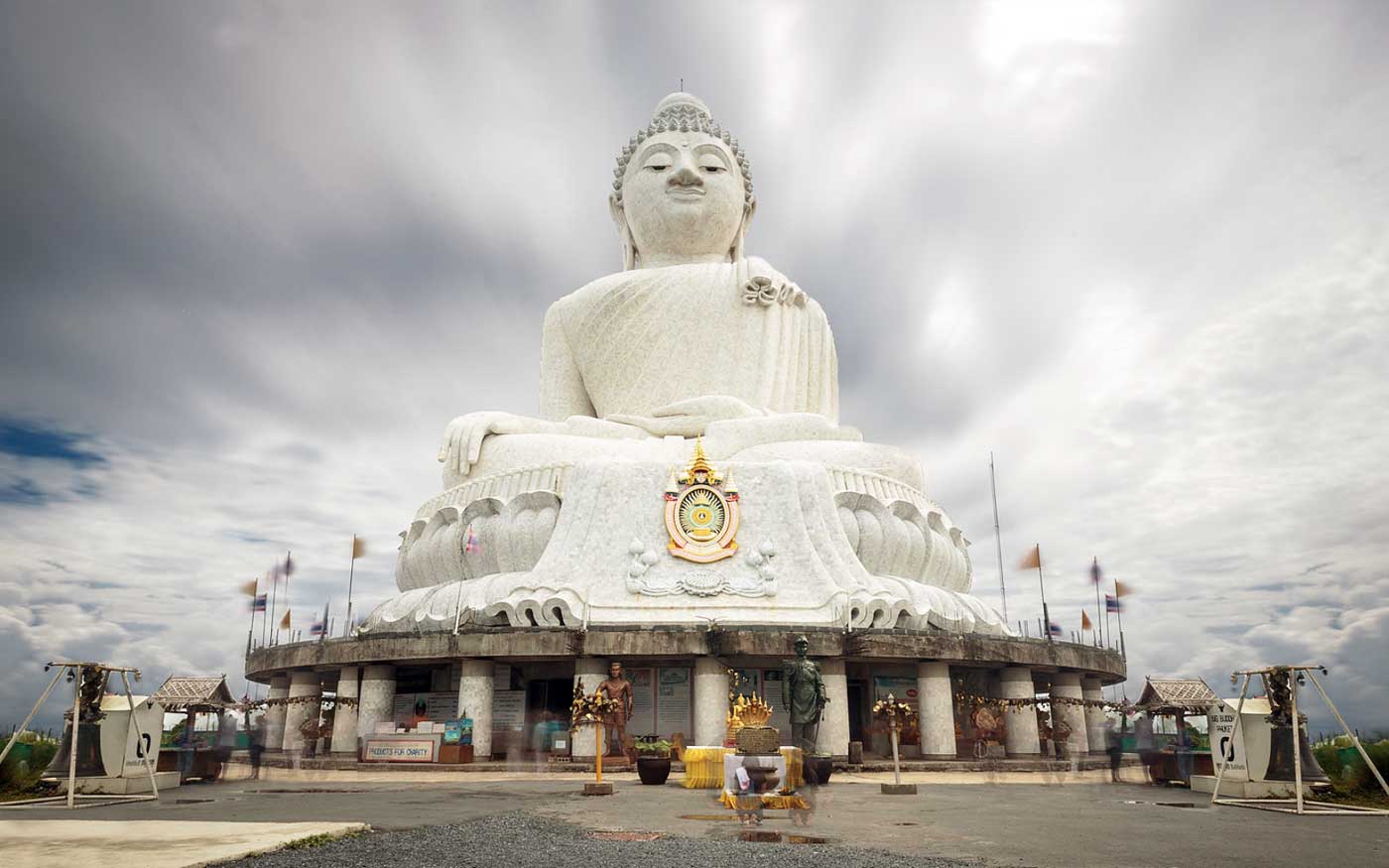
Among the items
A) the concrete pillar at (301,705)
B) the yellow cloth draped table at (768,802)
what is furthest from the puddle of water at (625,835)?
the concrete pillar at (301,705)

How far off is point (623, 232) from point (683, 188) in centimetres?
265

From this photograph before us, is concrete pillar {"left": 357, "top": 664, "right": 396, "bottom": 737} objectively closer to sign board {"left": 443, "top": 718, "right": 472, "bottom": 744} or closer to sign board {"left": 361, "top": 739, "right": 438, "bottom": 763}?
sign board {"left": 361, "top": 739, "right": 438, "bottom": 763}

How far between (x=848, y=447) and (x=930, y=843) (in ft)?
37.1

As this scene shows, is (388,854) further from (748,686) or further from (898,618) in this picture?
(898,618)

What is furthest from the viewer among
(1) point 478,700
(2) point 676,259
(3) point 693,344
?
(2) point 676,259

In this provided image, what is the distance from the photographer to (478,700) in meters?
14.3

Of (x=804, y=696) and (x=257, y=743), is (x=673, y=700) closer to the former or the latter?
(x=804, y=696)

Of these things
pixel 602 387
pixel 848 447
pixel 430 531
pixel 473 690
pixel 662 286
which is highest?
pixel 662 286

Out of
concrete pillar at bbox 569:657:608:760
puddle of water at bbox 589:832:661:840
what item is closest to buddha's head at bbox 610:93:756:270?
concrete pillar at bbox 569:657:608:760

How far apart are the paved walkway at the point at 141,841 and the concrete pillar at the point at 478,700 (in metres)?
7.12

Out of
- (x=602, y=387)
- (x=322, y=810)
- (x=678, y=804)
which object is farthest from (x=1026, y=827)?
(x=602, y=387)

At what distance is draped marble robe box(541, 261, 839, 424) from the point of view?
21.4m

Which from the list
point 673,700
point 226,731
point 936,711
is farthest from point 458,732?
point 936,711

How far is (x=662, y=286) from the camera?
72.0ft
